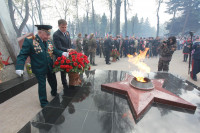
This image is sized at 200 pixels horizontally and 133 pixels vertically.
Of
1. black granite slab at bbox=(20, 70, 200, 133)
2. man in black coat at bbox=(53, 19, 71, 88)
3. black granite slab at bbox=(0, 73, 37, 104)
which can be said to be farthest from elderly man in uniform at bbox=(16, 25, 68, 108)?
black granite slab at bbox=(0, 73, 37, 104)

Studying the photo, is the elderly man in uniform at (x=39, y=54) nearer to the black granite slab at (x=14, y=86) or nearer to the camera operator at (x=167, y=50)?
the black granite slab at (x=14, y=86)

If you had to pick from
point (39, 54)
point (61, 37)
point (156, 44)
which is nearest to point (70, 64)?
point (39, 54)

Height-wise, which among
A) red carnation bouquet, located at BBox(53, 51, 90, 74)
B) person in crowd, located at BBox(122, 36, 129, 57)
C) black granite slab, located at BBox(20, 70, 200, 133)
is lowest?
black granite slab, located at BBox(20, 70, 200, 133)

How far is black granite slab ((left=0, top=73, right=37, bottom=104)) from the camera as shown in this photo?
3445 millimetres

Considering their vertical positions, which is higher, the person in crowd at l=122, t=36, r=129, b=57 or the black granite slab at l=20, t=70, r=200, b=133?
the person in crowd at l=122, t=36, r=129, b=57

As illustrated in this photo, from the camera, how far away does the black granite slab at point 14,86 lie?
3.45 m

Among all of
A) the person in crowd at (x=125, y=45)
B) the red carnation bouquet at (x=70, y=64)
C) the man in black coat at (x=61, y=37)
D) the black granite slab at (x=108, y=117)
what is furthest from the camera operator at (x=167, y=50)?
the person in crowd at (x=125, y=45)

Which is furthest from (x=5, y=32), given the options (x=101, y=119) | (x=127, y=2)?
(x=127, y=2)

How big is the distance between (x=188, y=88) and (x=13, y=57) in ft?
21.5

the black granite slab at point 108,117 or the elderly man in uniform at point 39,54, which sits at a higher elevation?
the elderly man in uniform at point 39,54

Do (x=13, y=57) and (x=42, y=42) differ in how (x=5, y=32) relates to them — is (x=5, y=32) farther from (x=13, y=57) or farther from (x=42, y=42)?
(x=42, y=42)

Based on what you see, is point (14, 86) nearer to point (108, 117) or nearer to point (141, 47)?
point (108, 117)

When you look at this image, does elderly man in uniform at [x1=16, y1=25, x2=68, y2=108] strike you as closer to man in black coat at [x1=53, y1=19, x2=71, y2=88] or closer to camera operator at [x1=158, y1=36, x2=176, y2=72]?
man in black coat at [x1=53, y1=19, x2=71, y2=88]

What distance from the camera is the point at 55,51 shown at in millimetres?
3383
